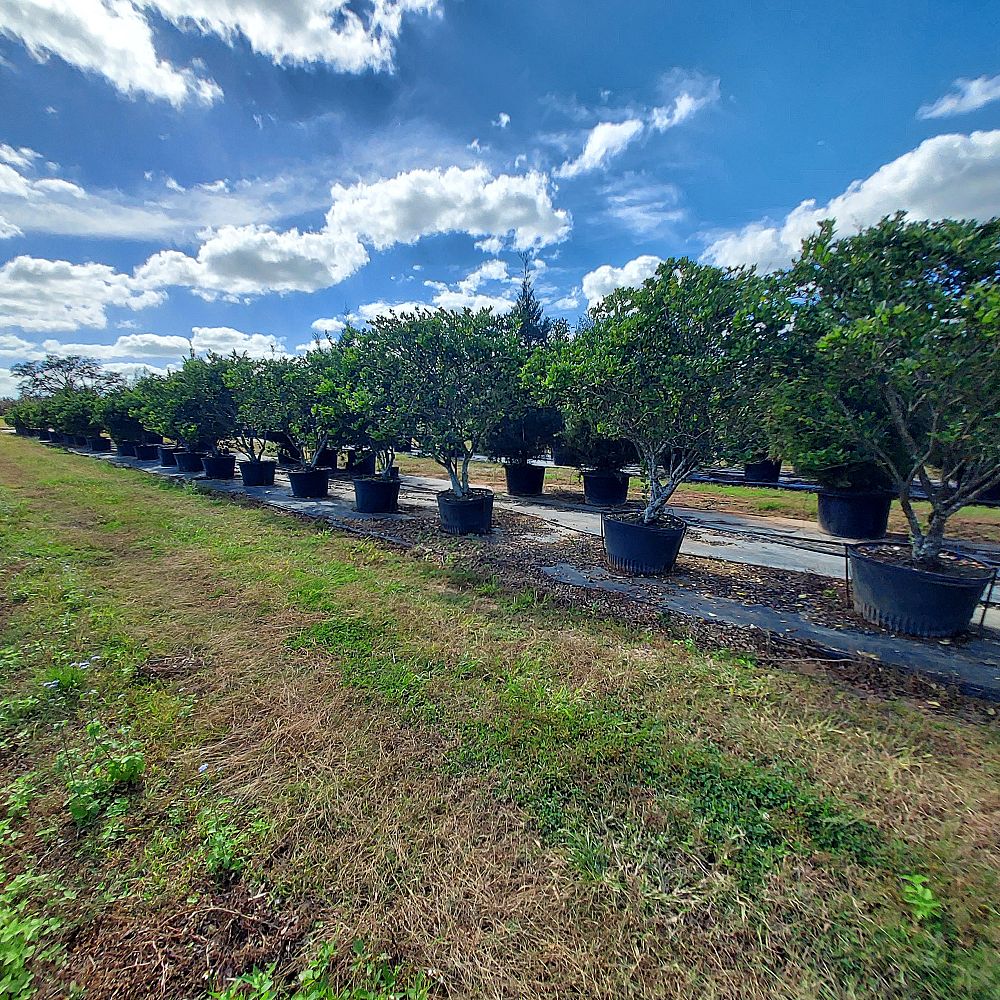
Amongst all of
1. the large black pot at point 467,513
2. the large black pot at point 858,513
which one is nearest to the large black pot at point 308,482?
the large black pot at point 467,513

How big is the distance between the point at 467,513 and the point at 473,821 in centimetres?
455

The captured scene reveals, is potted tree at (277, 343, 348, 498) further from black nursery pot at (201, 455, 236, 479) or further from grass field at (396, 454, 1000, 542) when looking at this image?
black nursery pot at (201, 455, 236, 479)

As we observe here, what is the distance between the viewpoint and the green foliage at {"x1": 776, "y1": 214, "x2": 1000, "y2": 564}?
2955mm

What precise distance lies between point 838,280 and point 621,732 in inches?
145

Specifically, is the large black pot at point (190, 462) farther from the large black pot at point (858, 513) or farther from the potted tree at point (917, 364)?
the large black pot at point (858, 513)

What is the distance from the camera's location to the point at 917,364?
2939 millimetres

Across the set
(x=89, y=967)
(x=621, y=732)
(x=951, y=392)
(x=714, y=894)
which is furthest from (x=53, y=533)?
(x=951, y=392)

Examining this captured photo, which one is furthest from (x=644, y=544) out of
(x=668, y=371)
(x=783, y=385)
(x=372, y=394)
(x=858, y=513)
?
(x=372, y=394)

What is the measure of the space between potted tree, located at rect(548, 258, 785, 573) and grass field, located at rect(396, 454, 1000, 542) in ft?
4.95

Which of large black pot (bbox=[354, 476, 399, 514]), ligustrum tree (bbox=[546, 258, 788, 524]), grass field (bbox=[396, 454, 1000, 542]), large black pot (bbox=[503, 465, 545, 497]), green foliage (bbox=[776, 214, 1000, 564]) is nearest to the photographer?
green foliage (bbox=[776, 214, 1000, 564])

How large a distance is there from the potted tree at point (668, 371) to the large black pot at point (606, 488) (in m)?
3.92

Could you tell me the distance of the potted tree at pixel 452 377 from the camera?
18.9ft

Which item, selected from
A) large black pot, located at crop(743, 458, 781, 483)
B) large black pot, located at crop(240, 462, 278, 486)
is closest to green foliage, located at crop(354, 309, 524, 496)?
large black pot, located at crop(240, 462, 278, 486)

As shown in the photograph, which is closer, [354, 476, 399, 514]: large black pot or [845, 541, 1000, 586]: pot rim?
[845, 541, 1000, 586]: pot rim
